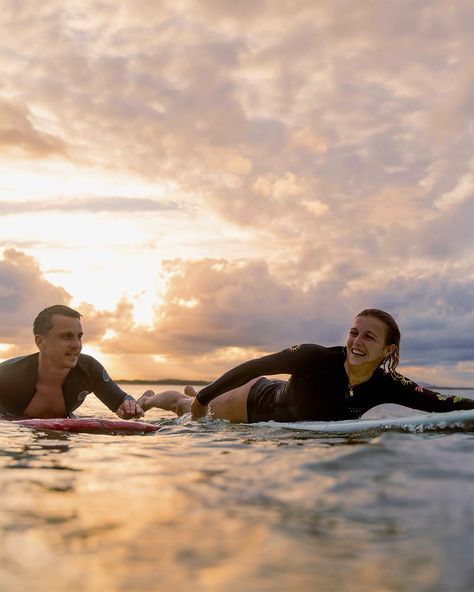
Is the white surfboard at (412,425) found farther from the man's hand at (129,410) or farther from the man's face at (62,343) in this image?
the man's face at (62,343)

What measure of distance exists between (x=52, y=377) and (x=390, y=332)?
4419mm

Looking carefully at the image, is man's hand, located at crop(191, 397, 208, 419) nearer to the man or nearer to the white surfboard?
the man

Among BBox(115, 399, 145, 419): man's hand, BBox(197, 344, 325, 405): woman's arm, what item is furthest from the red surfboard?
BBox(115, 399, 145, 419): man's hand

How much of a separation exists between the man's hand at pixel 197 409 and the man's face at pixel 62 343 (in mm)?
1695

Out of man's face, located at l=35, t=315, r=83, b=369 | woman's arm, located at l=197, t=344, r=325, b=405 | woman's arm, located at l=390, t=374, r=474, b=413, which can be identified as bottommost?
woman's arm, located at l=390, t=374, r=474, b=413

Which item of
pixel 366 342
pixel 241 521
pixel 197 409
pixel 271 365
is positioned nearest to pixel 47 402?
pixel 197 409

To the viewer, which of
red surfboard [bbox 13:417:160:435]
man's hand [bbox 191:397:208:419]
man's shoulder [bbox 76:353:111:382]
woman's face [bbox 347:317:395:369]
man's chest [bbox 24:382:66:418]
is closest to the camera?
red surfboard [bbox 13:417:160:435]

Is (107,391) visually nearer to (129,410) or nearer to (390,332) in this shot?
(129,410)

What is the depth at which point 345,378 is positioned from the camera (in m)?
6.64

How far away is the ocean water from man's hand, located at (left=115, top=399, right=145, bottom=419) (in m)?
3.88

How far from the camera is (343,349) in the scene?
6.77 metres

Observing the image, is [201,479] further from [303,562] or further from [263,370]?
[263,370]

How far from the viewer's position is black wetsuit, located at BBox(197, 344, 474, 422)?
6574 millimetres

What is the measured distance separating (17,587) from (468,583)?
3.78 feet
